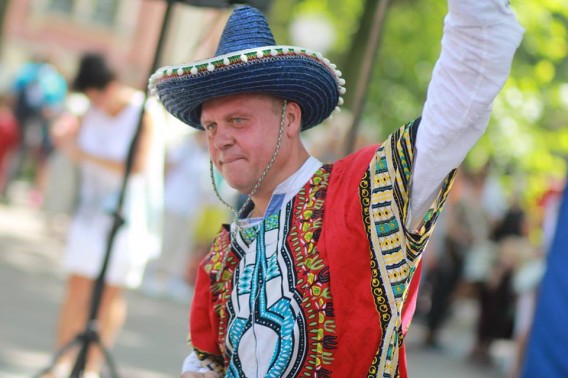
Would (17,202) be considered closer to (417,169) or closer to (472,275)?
(472,275)

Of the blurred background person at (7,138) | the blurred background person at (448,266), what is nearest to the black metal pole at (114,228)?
the blurred background person at (448,266)

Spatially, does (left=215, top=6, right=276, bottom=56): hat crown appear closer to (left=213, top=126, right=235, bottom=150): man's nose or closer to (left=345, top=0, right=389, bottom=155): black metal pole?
(left=213, top=126, right=235, bottom=150): man's nose

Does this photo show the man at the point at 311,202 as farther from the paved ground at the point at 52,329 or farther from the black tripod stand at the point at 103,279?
the paved ground at the point at 52,329

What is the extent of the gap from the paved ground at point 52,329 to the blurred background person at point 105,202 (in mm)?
731

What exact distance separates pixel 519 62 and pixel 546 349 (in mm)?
12607

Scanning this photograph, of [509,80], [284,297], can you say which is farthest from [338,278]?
[509,80]

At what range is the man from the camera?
2.53 metres

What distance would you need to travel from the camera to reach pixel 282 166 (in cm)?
287

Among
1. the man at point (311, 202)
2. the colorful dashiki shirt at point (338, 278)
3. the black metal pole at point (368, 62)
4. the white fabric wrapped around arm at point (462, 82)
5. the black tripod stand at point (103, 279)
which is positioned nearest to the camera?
the white fabric wrapped around arm at point (462, 82)

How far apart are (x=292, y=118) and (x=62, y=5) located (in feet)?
108

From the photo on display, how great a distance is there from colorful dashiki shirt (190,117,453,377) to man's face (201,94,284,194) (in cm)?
13

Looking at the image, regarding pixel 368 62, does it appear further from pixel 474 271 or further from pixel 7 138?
pixel 7 138

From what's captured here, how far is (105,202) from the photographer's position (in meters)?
6.51

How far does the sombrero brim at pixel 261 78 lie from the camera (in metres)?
2.72
